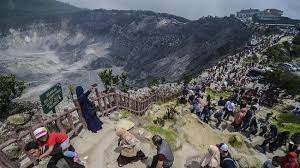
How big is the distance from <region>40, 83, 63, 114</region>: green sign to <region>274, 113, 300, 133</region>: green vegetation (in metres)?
13.0

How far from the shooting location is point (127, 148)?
8.95 meters

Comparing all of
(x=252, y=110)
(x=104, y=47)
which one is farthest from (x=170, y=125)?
(x=104, y=47)

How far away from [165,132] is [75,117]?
368cm

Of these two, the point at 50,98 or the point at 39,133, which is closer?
the point at 39,133

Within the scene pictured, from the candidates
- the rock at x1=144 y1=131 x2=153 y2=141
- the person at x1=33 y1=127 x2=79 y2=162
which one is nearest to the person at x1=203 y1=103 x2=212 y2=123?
→ the rock at x1=144 y1=131 x2=153 y2=141

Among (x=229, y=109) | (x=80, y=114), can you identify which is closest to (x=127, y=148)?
(x=80, y=114)

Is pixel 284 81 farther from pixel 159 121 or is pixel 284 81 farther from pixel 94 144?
pixel 94 144

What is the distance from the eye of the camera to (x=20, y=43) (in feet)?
509

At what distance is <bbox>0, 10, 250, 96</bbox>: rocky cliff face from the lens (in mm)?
89812

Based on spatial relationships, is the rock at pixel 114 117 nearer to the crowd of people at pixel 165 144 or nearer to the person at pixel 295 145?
the crowd of people at pixel 165 144

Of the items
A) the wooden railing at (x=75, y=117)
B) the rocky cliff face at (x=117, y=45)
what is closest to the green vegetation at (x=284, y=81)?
the wooden railing at (x=75, y=117)

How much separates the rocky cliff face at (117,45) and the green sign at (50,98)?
5781 cm

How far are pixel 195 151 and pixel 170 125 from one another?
7.23ft

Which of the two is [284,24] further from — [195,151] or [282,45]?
[195,151]
